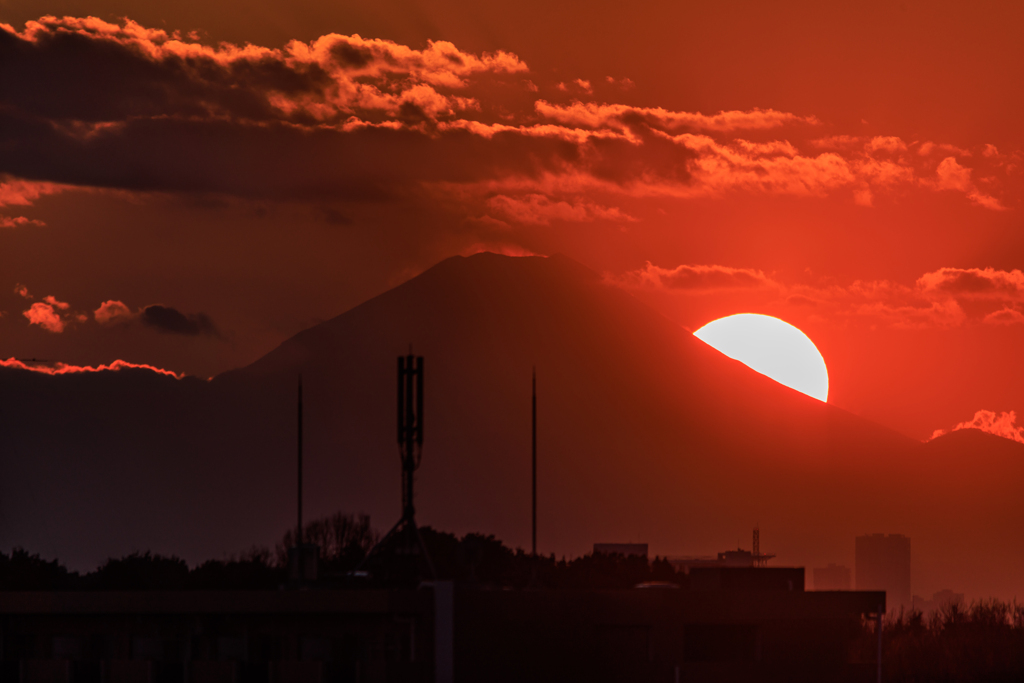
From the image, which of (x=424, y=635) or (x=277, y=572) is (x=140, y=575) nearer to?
(x=277, y=572)

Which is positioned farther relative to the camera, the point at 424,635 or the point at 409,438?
the point at 409,438

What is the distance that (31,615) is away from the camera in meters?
64.7

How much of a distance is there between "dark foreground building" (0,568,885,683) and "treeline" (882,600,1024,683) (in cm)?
4681

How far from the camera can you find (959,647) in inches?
4712

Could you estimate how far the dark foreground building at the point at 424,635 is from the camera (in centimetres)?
6125

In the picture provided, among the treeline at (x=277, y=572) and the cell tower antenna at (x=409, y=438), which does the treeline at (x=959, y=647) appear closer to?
the treeline at (x=277, y=572)

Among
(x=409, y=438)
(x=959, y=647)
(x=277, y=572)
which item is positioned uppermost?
(x=409, y=438)

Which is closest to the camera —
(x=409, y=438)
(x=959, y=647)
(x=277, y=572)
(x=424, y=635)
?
(x=424, y=635)

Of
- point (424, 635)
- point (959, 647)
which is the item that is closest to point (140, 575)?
point (959, 647)

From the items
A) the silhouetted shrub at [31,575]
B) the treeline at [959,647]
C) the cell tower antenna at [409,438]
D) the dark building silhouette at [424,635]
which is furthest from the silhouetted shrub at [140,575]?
the dark building silhouette at [424,635]

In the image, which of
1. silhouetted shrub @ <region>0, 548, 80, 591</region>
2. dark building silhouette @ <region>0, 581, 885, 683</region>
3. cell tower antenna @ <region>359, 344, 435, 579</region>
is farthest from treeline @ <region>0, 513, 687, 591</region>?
dark building silhouette @ <region>0, 581, 885, 683</region>

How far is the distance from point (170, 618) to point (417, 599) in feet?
38.8

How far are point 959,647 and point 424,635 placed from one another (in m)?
73.4

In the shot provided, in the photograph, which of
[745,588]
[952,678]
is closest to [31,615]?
[745,588]
